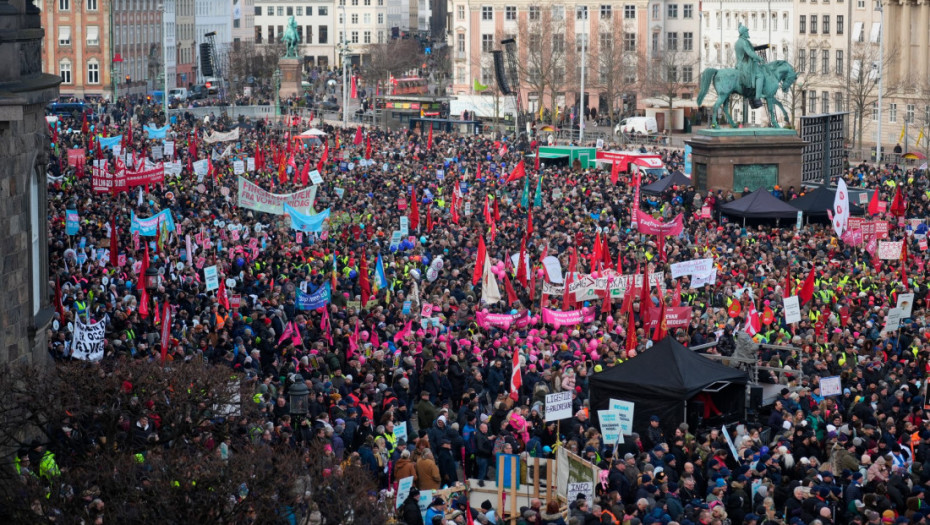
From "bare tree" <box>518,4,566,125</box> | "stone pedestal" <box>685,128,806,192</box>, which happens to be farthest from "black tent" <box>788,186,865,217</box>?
"bare tree" <box>518,4,566,125</box>

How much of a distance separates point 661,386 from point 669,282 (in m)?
11.1

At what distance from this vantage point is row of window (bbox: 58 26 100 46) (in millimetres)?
110875

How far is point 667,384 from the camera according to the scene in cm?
2342

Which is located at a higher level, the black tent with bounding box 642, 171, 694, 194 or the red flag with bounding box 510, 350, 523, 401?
the black tent with bounding box 642, 171, 694, 194

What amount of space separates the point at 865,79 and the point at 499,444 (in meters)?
63.5

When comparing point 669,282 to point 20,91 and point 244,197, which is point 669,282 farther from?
point 20,91

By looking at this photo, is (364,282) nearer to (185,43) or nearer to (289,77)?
(289,77)

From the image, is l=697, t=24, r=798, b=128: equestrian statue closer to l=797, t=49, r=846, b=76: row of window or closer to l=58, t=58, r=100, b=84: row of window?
l=797, t=49, r=846, b=76: row of window

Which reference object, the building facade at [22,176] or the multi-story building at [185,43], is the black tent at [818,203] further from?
the multi-story building at [185,43]

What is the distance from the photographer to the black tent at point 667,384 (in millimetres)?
23359

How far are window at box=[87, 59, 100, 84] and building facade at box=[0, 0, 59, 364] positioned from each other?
3598 inches

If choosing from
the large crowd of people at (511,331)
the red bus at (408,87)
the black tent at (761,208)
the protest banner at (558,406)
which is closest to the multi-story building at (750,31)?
the red bus at (408,87)

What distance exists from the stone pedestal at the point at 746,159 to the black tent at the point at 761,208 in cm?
532

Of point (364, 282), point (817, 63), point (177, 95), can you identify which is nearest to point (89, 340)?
point (364, 282)
